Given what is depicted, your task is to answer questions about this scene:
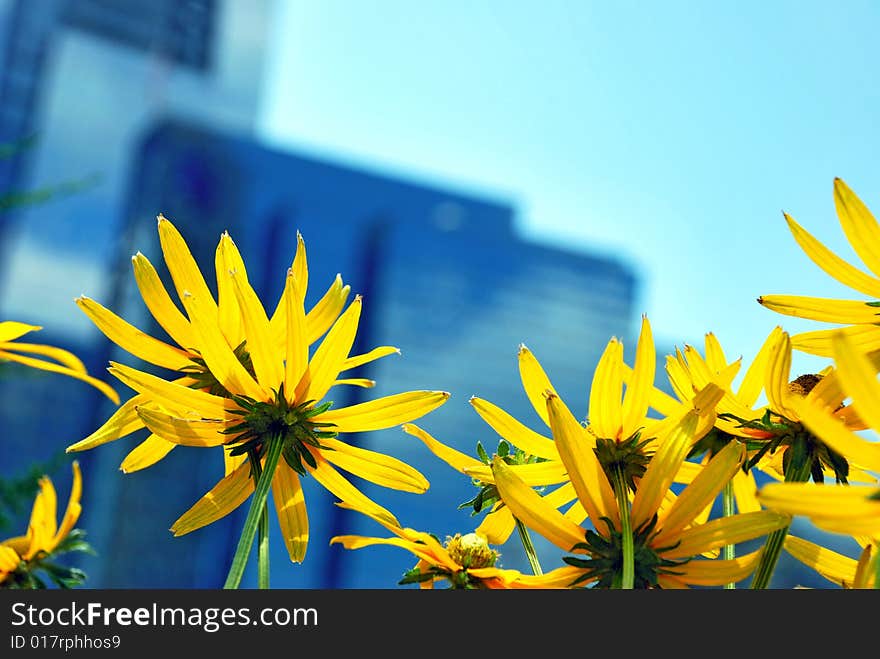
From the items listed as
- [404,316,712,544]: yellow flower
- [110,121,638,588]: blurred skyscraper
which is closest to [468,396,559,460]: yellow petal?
[404,316,712,544]: yellow flower

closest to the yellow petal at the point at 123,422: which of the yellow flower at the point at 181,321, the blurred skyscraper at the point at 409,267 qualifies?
the yellow flower at the point at 181,321

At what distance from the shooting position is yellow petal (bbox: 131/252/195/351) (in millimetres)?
382

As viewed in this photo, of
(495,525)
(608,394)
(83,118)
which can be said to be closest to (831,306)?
(608,394)

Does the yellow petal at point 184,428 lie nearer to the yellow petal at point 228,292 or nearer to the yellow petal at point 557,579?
the yellow petal at point 228,292

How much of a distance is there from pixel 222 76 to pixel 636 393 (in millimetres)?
55861

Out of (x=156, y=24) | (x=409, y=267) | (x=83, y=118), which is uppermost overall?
(x=156, y=24)

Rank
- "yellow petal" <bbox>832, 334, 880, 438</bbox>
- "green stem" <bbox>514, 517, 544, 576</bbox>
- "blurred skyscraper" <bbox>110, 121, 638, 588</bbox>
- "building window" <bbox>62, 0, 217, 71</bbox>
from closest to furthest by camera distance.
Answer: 1. "yellow petal" <bbox>832, 334, 880, 438</bbox>
2. "green stem" <bbox>514, 517, 544, 576</bbox>
3. "blurred skyscraper" <bbox>110, 121, 638, 588</bbox>
4. "building window" <bbox>62, 0, 217, 71</bbox>

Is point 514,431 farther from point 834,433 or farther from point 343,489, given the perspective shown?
point 834,433

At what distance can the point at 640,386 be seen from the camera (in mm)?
402

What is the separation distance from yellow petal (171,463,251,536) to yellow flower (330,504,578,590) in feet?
0.17

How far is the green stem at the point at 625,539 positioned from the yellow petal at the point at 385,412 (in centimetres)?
9

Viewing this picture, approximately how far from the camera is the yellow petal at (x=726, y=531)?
331 mm

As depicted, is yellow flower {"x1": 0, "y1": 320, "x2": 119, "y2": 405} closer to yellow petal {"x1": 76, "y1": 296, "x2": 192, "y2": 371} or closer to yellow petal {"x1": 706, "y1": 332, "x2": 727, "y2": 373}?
yellow petal {"x1": 76, "y1": 296, "x2": 192, "y2": 371}

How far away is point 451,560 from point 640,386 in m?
0.14
